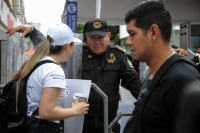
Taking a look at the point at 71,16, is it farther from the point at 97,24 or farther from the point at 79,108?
the point at 79,108

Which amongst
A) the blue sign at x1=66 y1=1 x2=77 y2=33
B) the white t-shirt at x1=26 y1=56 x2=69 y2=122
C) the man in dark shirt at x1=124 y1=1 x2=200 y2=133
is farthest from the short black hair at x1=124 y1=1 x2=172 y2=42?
the blue sign at x1=66 y1=1 x2=77 y2=33

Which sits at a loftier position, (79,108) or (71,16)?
(71,16)

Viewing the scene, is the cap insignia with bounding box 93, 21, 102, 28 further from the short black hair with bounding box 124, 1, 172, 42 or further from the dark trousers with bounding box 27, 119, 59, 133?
the short black hair with bounding box 124, 1, 172, 42

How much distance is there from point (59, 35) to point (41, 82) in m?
0.44

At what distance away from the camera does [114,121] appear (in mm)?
2879

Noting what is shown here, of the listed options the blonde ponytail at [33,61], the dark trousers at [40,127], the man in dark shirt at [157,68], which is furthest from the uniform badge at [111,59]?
the man in dark shirt at [157,68]

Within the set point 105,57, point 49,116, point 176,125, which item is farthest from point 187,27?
point 176,125

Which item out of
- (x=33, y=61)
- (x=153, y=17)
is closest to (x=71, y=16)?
(x=33, y=61)

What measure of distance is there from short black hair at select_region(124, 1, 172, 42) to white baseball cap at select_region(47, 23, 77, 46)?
3.00ft

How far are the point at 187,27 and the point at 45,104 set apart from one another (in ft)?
27.5

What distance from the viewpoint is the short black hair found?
137 centimetres

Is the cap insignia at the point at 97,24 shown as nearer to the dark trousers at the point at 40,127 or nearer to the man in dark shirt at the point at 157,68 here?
the dark trousers at the point at 40,127

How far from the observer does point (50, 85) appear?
1969mm

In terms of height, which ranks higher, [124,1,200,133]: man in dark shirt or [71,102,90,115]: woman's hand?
[124,1,200,133]: man in dark shirt
